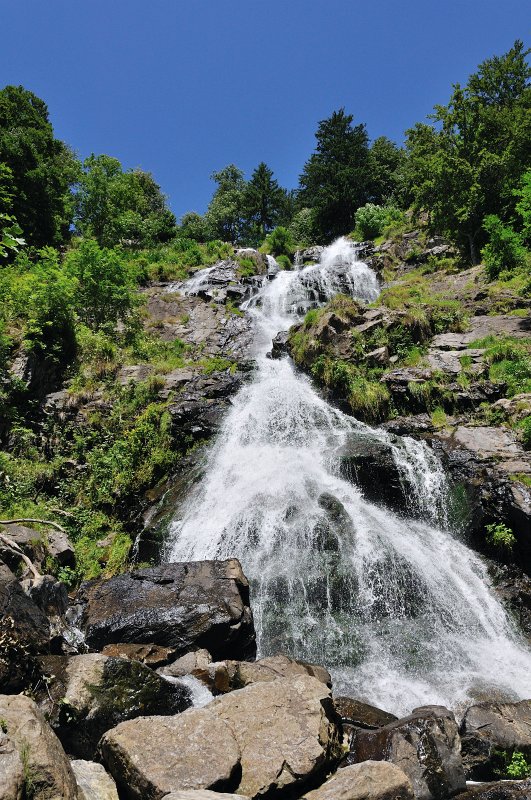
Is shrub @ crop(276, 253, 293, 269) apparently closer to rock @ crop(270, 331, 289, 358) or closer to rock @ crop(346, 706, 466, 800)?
rock @ crop(270, 331, 289, 358)

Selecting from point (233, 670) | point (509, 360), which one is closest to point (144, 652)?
point (233, 670)

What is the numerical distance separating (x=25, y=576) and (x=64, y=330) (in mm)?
12283

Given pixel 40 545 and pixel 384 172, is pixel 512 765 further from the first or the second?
pixel 384 172

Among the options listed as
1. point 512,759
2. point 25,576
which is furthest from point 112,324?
point 512,759

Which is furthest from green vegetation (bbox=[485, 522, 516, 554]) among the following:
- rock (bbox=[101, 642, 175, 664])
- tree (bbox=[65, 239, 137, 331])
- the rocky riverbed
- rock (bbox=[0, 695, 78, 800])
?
tree (bbox=[65, 239, 137, 331])

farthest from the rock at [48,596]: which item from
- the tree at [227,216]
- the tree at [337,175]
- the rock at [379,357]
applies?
the tree at [227,216]

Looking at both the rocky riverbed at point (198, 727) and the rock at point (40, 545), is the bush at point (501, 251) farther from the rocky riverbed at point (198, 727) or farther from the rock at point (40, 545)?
the rock at point (40, 545)

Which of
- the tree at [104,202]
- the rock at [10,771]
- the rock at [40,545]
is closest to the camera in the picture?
the rock at [10,771]

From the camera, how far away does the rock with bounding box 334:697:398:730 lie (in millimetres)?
5988

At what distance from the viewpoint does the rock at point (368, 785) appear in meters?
4.08

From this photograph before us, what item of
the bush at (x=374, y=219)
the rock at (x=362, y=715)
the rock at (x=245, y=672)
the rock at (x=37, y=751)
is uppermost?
the bush at (x=374, y=219)

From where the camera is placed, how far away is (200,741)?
4.30 m

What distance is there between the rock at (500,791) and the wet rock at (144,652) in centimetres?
420

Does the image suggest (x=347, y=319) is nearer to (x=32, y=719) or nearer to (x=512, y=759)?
(x=512, y=759)
